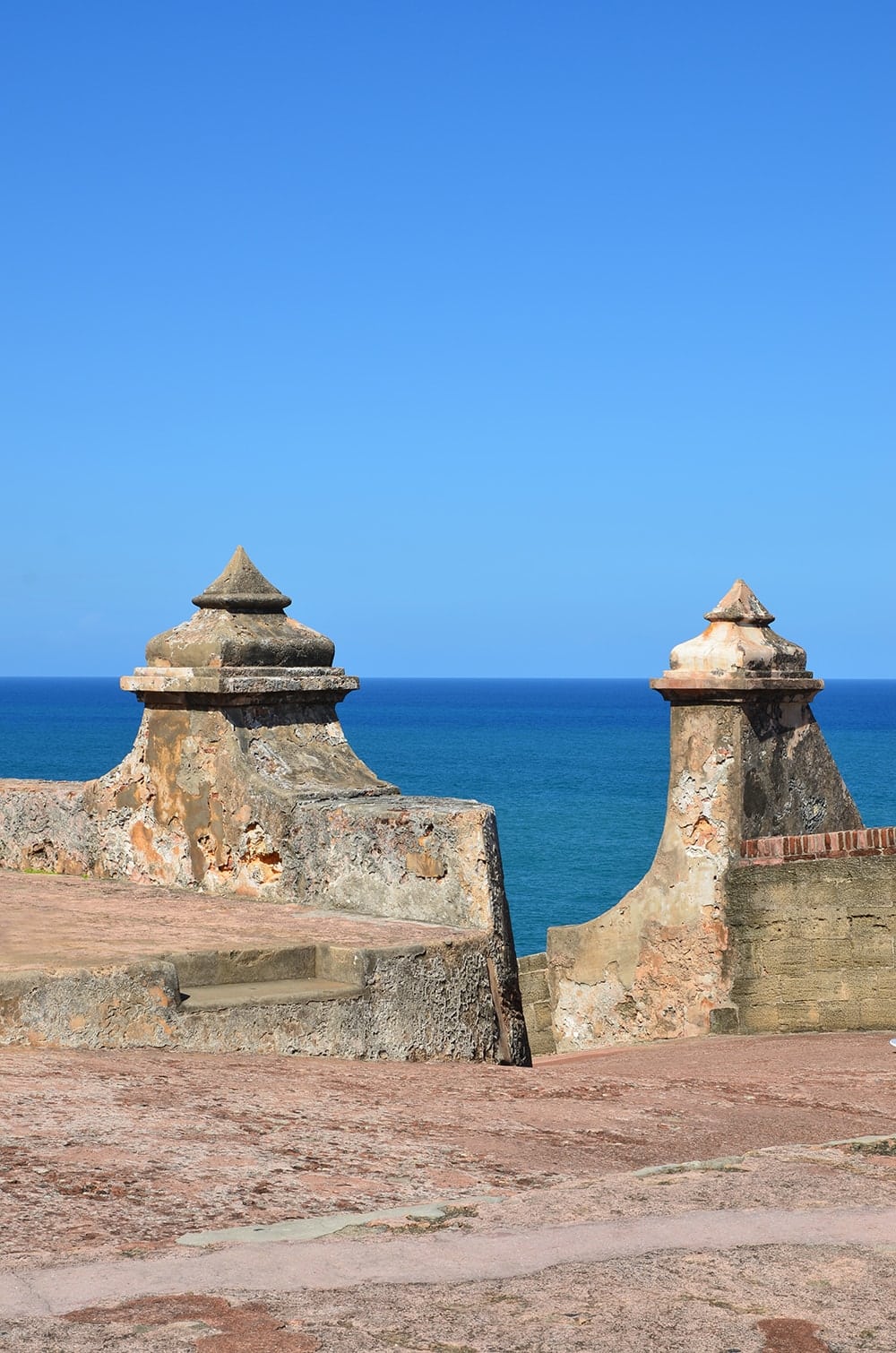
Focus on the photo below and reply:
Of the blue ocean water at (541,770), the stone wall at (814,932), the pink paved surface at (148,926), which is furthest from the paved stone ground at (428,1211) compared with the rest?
the blue ocean water at (541,770)

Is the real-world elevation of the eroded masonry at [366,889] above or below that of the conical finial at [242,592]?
below

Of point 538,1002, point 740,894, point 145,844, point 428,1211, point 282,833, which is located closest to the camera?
point 428,1211

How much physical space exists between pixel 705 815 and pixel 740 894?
56cm

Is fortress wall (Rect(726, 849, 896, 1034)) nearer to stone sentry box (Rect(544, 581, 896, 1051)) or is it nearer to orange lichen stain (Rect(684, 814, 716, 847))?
stone sentry box (Rect(544, 581, 896, 1051))

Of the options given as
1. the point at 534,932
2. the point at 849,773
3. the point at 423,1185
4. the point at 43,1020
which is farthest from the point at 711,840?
the point at 849,773

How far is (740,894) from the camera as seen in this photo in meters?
10.1

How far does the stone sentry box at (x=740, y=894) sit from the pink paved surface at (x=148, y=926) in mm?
3414

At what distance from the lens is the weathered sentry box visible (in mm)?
6523

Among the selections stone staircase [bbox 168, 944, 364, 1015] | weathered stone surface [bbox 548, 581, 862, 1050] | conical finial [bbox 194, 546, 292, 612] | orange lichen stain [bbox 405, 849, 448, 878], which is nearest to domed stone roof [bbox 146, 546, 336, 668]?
conical finial [bbox 194, 546, 292, 612]

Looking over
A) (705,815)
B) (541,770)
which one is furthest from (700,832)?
(541,770)

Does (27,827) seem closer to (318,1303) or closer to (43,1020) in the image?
(43,1020)

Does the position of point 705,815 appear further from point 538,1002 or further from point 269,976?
point 269,976

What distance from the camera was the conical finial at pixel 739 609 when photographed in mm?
10430

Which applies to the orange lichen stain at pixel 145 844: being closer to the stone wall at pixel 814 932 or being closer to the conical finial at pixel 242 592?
the conical finial at pixel 242 592
